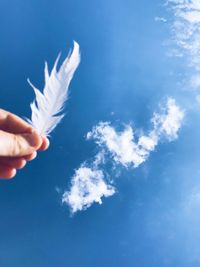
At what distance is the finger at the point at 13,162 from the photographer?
1075mm

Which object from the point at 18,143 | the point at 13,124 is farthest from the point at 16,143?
the point at 13,124

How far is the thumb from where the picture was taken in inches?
34.2

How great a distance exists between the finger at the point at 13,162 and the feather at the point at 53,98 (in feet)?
0.32

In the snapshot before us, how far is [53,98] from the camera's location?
43.5 inches

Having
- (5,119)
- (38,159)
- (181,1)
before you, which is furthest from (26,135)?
(181,1)

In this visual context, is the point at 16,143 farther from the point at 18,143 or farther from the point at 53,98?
the point at 53,98

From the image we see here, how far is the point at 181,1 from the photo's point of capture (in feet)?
7.93

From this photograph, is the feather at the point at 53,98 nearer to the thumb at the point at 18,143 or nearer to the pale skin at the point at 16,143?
the pale skin at the point at 16,143

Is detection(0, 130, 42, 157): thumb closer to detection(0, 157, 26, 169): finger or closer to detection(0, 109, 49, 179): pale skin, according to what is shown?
detection(0, 109, 49, 179): pale skin

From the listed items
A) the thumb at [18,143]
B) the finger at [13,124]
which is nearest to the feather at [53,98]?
the finger at [13,124]

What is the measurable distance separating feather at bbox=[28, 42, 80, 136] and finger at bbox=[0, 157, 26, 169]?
97 millimetres

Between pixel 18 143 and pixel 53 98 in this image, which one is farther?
pixel 53 98

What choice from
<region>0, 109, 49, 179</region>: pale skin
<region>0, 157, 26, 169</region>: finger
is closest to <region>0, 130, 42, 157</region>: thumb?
<region>0, 109, 49, 179</region>: pale skin

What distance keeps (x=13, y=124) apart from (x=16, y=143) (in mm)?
172
